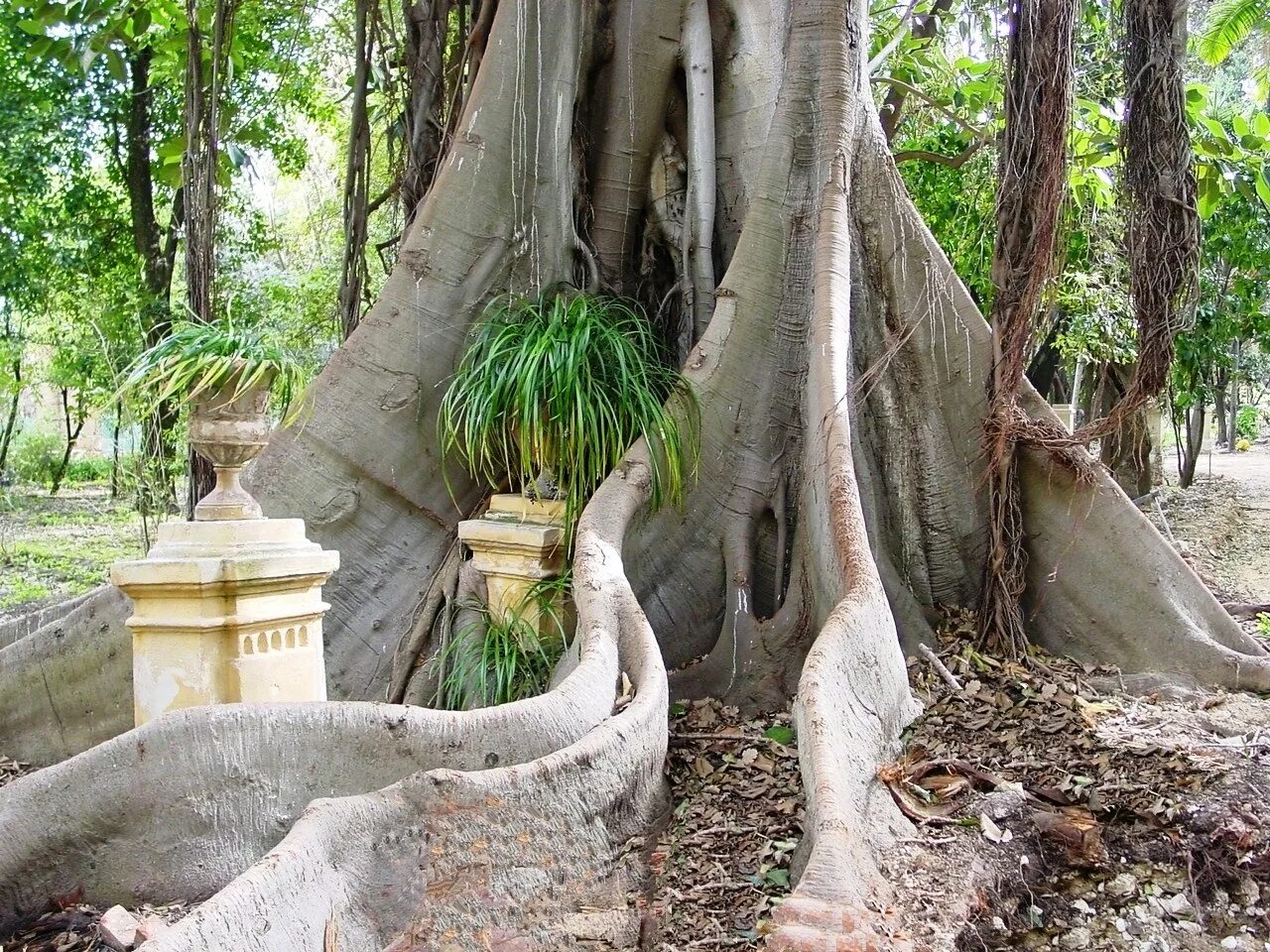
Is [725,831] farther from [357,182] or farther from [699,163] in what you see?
[357,182]

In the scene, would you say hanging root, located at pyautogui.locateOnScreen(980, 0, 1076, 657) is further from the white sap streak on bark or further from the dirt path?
the dirt path

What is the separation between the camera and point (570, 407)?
429 centimetres

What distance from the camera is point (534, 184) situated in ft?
16.6

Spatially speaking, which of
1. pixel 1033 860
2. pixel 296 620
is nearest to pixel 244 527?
pixel 296 620

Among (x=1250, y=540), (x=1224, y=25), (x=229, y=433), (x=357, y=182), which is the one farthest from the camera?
(x=1224, y=25)

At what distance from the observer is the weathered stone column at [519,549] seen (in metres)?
4.47

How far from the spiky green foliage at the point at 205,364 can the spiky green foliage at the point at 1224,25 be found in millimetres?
14553

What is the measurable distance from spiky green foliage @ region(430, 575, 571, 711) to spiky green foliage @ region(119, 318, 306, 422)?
4.21 feet

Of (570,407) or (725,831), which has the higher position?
(570,407)

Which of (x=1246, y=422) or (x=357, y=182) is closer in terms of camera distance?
(x=357, y=182)

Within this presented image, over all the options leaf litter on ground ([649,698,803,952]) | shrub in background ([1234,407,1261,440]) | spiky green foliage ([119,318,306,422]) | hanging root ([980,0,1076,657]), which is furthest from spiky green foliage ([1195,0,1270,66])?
shrub in background ([1234,407,1261,440])

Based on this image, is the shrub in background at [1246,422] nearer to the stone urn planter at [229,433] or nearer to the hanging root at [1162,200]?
the hanging root at [1162,200]

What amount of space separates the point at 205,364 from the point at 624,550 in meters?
1.57

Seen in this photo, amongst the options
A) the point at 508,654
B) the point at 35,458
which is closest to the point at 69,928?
the point at 508,654
